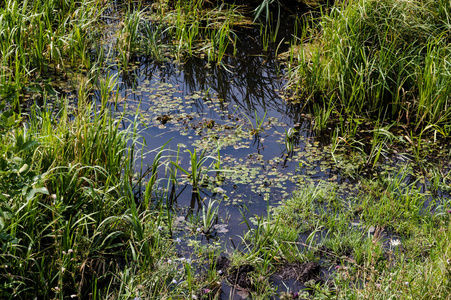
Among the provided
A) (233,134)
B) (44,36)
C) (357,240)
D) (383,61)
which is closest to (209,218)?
(357,240)

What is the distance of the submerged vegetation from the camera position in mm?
2414

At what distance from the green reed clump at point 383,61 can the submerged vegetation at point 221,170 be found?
2cm

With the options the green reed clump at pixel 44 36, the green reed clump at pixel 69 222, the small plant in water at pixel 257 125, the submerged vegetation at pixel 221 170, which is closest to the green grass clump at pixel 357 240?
the submerged vegetation at pixel 221 170

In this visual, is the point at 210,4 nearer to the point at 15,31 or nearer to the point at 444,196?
the point at 15,31

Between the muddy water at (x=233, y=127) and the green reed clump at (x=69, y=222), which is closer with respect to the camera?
the green reed clump at (x=69, y=222)

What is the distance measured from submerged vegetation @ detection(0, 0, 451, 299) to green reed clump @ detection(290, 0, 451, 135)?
2cm

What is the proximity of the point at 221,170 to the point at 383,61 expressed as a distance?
2026 millimetres

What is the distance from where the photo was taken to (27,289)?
7.64 feet

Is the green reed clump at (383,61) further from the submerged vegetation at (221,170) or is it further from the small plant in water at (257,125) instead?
the small plant in water at (257,125)

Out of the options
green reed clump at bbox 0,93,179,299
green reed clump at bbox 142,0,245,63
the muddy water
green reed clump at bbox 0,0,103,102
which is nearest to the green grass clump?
the muddy water

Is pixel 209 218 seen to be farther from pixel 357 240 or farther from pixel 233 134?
pixel 233 134

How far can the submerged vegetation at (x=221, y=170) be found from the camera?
2.41 metres

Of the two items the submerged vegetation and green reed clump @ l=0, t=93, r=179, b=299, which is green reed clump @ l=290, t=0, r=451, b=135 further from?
green reed clump @ l=0, t=93, r=179, b=299

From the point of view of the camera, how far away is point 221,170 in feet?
11.0
